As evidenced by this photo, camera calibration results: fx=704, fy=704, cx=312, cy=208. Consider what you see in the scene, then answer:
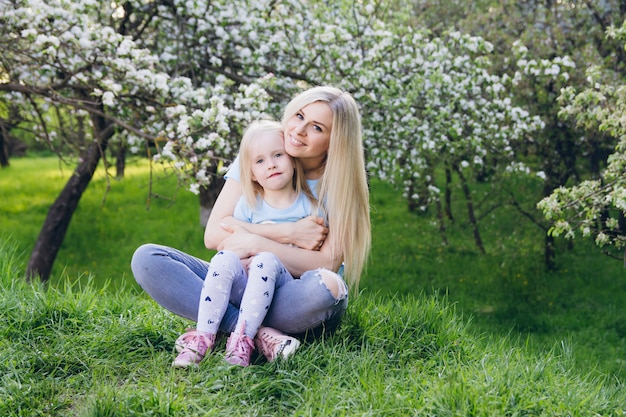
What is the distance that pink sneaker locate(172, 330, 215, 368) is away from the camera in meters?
3.17

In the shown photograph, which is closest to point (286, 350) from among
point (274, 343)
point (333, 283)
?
point (274, 343)

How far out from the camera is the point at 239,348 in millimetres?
3184

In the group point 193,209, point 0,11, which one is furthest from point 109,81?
point 193,209

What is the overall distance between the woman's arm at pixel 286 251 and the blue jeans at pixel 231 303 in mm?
122

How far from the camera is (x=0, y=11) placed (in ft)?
17.8

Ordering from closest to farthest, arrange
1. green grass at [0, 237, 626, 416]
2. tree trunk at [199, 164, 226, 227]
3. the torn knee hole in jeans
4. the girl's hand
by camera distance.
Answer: green grass at [0, 237, 626, 416] → the torn knee hole in jeans → the girl's hand → tree trunk at [199, 164, 226, 227]

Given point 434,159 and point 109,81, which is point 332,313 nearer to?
point 109,81

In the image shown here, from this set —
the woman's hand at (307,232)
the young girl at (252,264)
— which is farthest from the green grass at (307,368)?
the woman's hand at (307,232)

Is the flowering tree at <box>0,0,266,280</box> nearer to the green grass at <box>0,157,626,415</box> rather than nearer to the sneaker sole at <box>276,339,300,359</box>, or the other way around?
the green grass at <box>0,157,626,415</box>

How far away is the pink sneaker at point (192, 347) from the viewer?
10.4 feet

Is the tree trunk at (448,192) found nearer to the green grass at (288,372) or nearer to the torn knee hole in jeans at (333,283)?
the green grass at (288,372)

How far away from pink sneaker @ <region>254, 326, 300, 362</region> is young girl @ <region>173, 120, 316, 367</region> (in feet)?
0.07

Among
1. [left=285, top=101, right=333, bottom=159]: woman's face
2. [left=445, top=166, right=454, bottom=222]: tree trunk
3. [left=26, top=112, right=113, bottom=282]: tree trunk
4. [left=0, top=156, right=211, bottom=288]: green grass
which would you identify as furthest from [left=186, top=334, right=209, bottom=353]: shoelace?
[left=445, top=166, right=454, bottom=222]: tree trunk

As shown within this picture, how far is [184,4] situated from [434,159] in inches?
131
